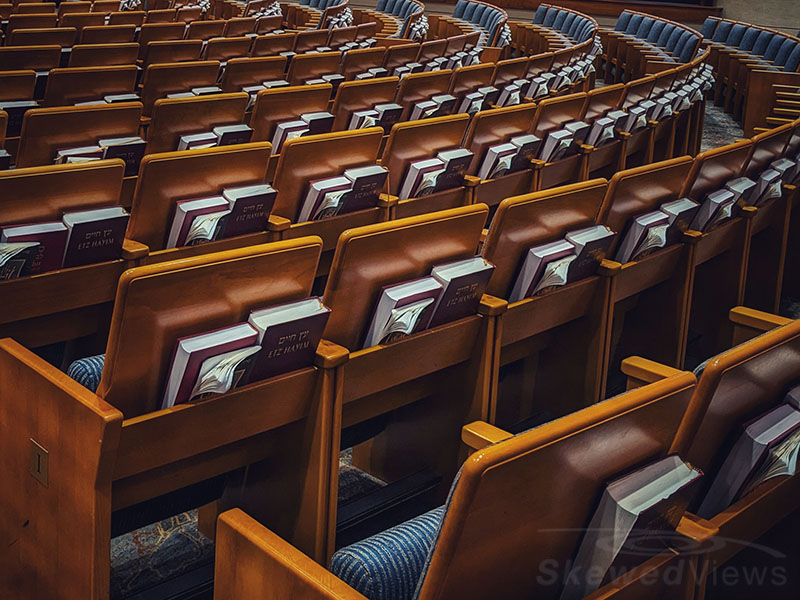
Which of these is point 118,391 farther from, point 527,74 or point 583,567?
point 527,74

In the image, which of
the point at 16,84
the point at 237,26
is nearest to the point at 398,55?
the point at 237,26

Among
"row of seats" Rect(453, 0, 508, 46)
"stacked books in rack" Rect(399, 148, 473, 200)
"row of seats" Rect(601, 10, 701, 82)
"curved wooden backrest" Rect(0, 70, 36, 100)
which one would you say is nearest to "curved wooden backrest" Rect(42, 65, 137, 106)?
"curved wooden backrest" Rect(0, 70, 36, 100)

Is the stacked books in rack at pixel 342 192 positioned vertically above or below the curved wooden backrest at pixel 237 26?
above

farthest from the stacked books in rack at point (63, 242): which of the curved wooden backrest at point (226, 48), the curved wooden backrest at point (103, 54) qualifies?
the curved wooden backrest at point (226, 48)

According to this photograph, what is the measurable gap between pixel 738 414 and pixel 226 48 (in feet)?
7.97

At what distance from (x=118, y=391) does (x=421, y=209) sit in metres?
0.90

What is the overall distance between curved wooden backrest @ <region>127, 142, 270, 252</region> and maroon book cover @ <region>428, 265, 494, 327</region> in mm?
416

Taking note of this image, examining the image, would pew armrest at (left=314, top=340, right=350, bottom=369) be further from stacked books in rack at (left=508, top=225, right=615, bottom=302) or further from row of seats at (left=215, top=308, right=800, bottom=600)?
stacked books in rack at (left=508, top=225, right=615, bottom=302)

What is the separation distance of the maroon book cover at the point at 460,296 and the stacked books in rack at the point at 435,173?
559 millimetres

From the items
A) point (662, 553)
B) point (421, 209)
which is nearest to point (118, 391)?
point (662, 553)

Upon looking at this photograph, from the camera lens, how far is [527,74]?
2.81 m

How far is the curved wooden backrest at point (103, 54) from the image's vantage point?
2.55 m

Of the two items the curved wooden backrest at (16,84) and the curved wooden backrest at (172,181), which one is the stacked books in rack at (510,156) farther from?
the curved wooden backrest at (16,84)

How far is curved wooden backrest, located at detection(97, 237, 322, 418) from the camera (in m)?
0.81
